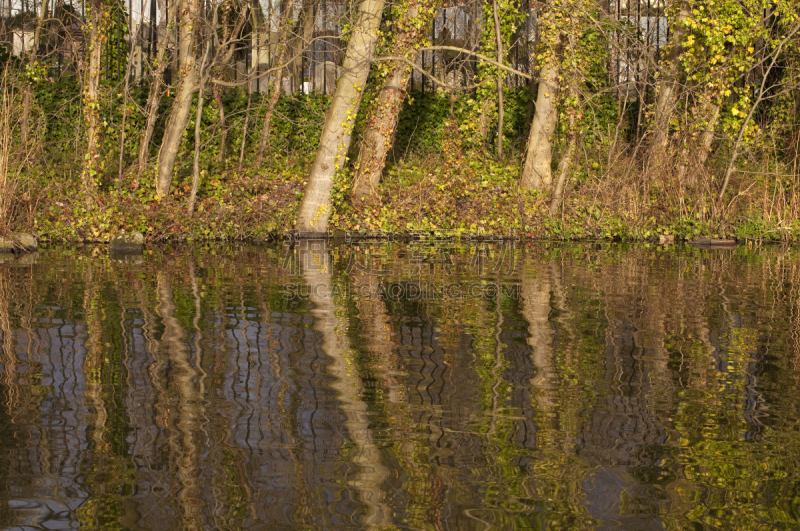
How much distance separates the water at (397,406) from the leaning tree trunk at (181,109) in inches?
251

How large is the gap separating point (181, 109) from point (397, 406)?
12.5 meters

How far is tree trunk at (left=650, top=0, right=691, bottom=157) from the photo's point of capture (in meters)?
18.2

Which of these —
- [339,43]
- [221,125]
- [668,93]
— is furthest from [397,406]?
[339,43]

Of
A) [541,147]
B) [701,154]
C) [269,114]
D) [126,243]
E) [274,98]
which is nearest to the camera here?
[126,243]

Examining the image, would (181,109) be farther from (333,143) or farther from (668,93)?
(668,93)

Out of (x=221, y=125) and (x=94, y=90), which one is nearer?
(x=94, y=90)

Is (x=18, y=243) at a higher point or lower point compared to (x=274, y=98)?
lower

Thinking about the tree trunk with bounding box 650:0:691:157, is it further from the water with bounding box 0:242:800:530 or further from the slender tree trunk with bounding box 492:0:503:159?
the water with bounding box 0:242:800:530

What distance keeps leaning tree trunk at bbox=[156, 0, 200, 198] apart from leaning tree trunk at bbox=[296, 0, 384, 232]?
2532 mm

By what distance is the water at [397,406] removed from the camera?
4270 millimetres

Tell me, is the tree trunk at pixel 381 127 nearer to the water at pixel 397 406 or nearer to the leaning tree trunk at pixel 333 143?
the leaning tree trunk at pixel 333 143

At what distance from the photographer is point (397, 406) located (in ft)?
18.9

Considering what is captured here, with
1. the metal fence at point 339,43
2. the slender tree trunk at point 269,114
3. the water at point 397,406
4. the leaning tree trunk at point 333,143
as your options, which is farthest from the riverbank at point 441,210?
the water at point 397,406

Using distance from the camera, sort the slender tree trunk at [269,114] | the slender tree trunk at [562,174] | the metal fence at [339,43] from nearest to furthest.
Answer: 1. the slender tree trunk at [562,174]
2. the slender tree trunk at [269,114]
3. the metal fence at [339,43]
